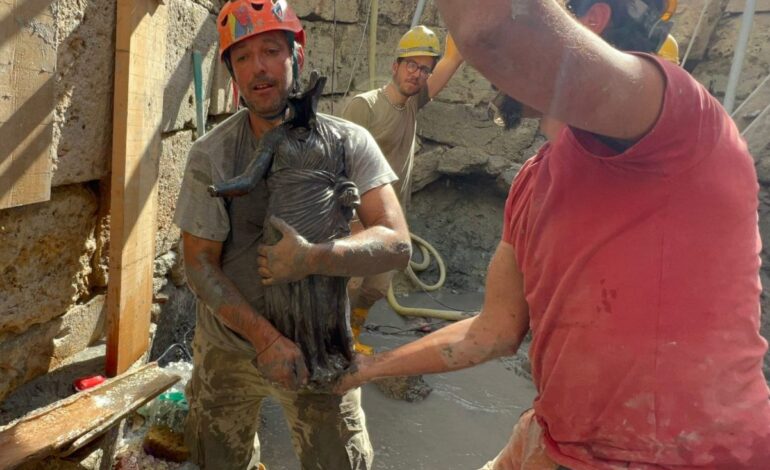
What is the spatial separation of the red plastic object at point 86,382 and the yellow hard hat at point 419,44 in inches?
136

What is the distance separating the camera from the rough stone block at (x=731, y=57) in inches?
239

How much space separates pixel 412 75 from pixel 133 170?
2792 mm

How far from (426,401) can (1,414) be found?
293cm

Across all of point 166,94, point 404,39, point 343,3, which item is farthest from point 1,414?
point 343,3

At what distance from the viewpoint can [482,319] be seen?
6.04ft

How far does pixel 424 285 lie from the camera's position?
6.79 m

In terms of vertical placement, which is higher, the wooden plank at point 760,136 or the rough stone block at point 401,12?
the rough stone block at point 401,12

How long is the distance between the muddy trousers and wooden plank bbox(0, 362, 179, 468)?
0.69ft

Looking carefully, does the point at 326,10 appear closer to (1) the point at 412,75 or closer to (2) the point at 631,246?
(1) the point at 412,75

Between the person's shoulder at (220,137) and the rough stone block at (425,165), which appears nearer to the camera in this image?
the person's shoulder at (220,137)

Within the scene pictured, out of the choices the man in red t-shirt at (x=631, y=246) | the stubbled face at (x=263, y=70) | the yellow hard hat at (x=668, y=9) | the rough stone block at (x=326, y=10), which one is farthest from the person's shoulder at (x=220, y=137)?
the rough stone block at (x=326, y=10)

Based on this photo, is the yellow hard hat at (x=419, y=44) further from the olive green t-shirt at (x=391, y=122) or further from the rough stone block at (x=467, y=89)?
the rough stone block at (x=467, y=89)

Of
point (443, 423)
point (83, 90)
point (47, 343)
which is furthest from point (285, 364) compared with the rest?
point (443, 423)

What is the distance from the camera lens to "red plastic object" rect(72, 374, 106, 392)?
95.2 inches
